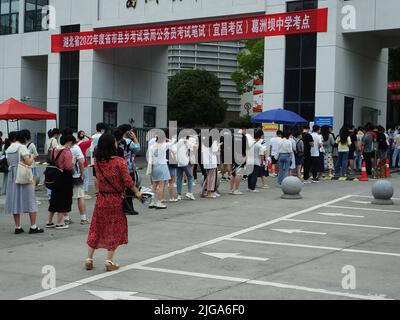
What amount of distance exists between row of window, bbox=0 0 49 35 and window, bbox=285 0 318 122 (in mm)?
15416

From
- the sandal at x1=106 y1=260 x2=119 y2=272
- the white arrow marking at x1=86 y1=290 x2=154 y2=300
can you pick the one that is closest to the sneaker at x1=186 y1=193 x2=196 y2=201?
the sandal at x1=106 y1=260 x2=119 y2=272

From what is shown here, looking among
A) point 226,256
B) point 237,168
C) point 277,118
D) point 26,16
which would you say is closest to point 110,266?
point 226,256

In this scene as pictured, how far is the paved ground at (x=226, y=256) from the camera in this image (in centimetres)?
675

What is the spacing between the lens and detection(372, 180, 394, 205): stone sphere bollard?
47.1 feet

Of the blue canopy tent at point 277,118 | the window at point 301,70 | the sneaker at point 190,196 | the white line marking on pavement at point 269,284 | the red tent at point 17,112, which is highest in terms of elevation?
the window at point 301,70

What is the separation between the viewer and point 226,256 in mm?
8672

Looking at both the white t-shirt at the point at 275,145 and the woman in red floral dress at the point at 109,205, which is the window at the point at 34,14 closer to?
the white t-shirt at the point at 275,145

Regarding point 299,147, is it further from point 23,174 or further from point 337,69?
point 23,174

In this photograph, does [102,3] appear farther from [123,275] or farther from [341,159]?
[123,275]

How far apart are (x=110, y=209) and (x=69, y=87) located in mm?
27175

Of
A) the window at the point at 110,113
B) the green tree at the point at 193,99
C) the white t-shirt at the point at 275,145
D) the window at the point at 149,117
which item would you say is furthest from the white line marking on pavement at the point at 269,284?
the green tree at the point at 193,99

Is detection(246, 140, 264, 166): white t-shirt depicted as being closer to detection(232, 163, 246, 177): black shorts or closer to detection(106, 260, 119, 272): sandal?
detection(232, 163, 246, 177): black shorts

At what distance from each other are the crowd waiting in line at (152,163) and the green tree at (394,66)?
16.0 meters

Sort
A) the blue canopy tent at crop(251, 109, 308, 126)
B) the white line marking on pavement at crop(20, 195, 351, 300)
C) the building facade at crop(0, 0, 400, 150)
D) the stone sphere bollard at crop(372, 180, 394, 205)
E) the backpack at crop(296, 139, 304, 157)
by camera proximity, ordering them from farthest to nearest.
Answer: the building facade at crop(0, 0, 400, 150), the blue canopy tent at crop(251, 109, 308, 126), the backpack at crop(296, 139, 304, 157), the stone sphere bollard at crop(372, 180, 394, 205), the white line marking on pavement at crop(20, 195, 351, 300)
